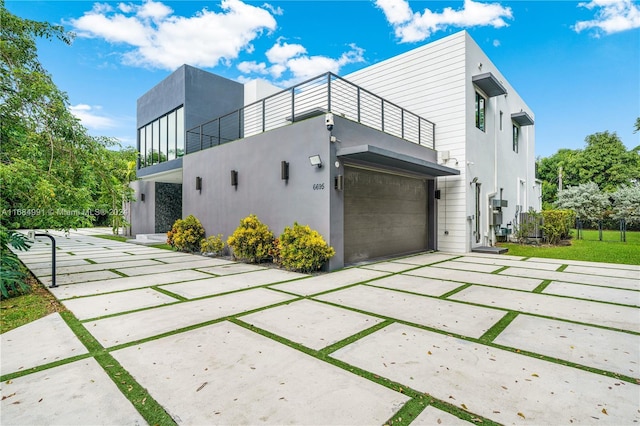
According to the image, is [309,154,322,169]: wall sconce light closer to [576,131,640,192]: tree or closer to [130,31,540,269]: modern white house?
[130,31,540,269]: modern white house

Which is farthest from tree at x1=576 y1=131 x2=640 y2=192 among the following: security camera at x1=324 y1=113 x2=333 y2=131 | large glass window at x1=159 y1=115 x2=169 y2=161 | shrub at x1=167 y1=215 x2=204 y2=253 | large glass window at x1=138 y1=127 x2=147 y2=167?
large glass window at x1=138 y1=127 x2=147 y2=167

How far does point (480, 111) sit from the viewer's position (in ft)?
37.4

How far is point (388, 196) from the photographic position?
8930mm

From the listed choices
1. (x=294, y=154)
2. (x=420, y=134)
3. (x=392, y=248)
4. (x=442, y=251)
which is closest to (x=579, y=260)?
(x=442, y=251)

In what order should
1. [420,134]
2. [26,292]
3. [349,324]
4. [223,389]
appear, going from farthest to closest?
1. [420,134]
2. [26,292]
3. [349,324]
4. [223,389]

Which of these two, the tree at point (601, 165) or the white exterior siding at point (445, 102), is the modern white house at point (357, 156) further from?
the tree at point (601, 165)

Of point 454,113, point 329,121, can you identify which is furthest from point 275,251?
point 454,113

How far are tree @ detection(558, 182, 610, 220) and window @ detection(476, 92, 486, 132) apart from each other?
15.7 meters

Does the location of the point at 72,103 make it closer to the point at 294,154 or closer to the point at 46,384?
the point at 294,154

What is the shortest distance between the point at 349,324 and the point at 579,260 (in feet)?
26.5

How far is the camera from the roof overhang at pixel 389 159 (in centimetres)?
654

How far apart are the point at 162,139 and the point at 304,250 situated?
36.2 feet

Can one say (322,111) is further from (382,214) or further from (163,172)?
(163,172)

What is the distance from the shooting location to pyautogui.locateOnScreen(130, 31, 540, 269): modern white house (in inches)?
286
